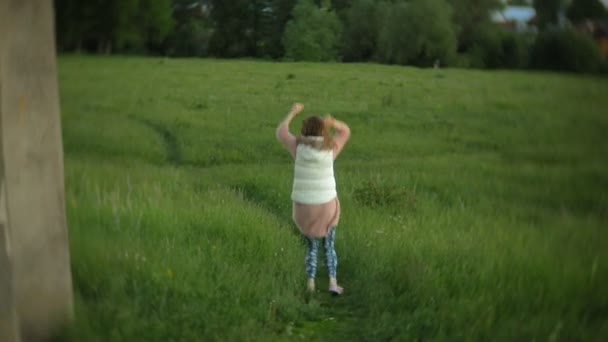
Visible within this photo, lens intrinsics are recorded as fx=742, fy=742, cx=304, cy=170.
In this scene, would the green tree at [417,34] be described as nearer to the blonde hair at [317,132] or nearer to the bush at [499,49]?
the bush at [499,49]

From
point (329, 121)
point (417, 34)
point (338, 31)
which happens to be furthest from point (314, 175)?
point (417, 34)

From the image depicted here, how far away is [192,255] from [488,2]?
2786 millimetres

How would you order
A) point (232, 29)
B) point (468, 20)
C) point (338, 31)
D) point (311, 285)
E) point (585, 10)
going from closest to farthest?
point (585, 10) → point (468, 20) → point (311, 285) → point (338, 31) → point (232, 29)

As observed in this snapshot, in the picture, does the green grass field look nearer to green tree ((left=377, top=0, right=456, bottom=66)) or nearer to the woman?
green tree ((left=377, top=0, right=456, bottom=66))

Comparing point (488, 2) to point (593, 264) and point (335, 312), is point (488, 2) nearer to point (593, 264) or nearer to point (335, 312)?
point (593, 264)

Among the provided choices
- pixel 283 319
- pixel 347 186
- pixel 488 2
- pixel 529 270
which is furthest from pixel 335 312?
pixel 488 2

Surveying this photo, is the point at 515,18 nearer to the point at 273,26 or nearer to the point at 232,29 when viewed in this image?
the point at 273,26

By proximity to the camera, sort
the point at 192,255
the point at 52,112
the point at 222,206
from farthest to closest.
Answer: the point at 222,206 → the point at 192,255 → the point at 52,112

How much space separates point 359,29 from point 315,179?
1226mm

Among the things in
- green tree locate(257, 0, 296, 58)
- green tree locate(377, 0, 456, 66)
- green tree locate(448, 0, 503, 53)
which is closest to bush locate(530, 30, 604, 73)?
green tree locate(448, 0, 503, 53)

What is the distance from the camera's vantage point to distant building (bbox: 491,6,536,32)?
5.26 meters

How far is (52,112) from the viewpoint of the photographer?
4582mm

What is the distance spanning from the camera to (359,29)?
5.55 meters

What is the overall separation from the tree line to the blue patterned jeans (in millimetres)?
1338
